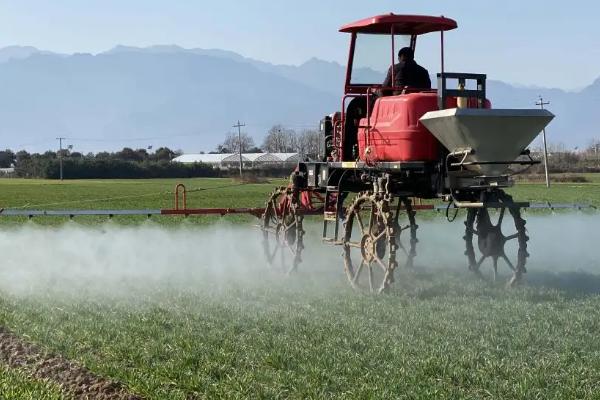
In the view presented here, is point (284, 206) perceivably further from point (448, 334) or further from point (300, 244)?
point (448, 334)

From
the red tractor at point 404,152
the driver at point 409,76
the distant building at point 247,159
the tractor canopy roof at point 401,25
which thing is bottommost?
the red tractor at point 404,152

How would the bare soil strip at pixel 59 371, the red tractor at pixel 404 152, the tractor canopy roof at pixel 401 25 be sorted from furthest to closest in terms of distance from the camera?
the tractor canopy roof at pixel 401 25 → the red tractor at pixel 404 152 → the bare soil strip at pixel 59 371

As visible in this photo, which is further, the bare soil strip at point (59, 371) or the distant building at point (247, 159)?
the distant building at point (247, 159)

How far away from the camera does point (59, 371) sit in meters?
6.42

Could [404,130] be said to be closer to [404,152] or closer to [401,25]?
[404,152]

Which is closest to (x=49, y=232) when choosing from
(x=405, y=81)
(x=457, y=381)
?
(x=405, y=81)

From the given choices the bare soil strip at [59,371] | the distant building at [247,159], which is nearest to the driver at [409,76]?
the bare soil strip at [59,371]

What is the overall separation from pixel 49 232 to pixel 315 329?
35.2ft

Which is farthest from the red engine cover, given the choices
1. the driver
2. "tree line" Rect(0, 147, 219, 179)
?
"tree line" Rect(0, 147, 219, 179)

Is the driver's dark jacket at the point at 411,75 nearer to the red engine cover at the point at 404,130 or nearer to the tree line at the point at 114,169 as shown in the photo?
the red engine cover at the point at 404,130

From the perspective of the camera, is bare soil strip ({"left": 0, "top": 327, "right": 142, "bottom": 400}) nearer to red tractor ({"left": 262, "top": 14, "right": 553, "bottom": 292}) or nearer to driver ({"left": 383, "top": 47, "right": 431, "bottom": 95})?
red tractor ({"left": 262, "top": 14, "right": 553, "bottom": 292})

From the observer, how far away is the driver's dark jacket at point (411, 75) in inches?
433

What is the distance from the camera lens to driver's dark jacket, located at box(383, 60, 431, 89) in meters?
11.0

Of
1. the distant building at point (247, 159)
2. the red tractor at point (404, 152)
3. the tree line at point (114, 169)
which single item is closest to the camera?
the red tractor at point (404, 152)
